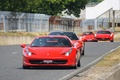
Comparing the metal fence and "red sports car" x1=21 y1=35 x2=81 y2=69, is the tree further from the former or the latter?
"red sports car" x1=21 y1=35 x2=81 y2=69

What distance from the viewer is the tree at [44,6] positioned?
7050cm

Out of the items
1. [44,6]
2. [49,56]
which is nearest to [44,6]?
[44,6]

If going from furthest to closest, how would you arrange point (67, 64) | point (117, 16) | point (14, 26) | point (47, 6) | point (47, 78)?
point (117, 16) < point (47, 6) < point (14, 26) < point (67, 64) < point (47, 78)

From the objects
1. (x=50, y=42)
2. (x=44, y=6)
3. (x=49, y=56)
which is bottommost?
(x=49, y=56)

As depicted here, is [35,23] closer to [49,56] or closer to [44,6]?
[44,6]

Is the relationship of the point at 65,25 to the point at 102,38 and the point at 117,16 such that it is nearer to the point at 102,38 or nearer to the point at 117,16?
the point at 102,38

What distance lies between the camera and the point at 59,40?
2044cm

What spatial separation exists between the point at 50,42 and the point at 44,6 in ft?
227

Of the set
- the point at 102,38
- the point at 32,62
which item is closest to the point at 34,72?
the point at 32,62

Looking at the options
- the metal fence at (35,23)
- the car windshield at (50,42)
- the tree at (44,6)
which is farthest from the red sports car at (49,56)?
the tree at (44,6)

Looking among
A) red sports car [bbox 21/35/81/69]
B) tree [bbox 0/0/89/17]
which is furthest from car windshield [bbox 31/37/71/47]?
tree [bbox 0/0/89/17]

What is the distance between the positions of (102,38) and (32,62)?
4423cm

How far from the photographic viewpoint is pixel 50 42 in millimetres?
20234

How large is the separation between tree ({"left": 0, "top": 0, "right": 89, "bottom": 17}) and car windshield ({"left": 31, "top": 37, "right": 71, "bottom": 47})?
4888 centimetres
